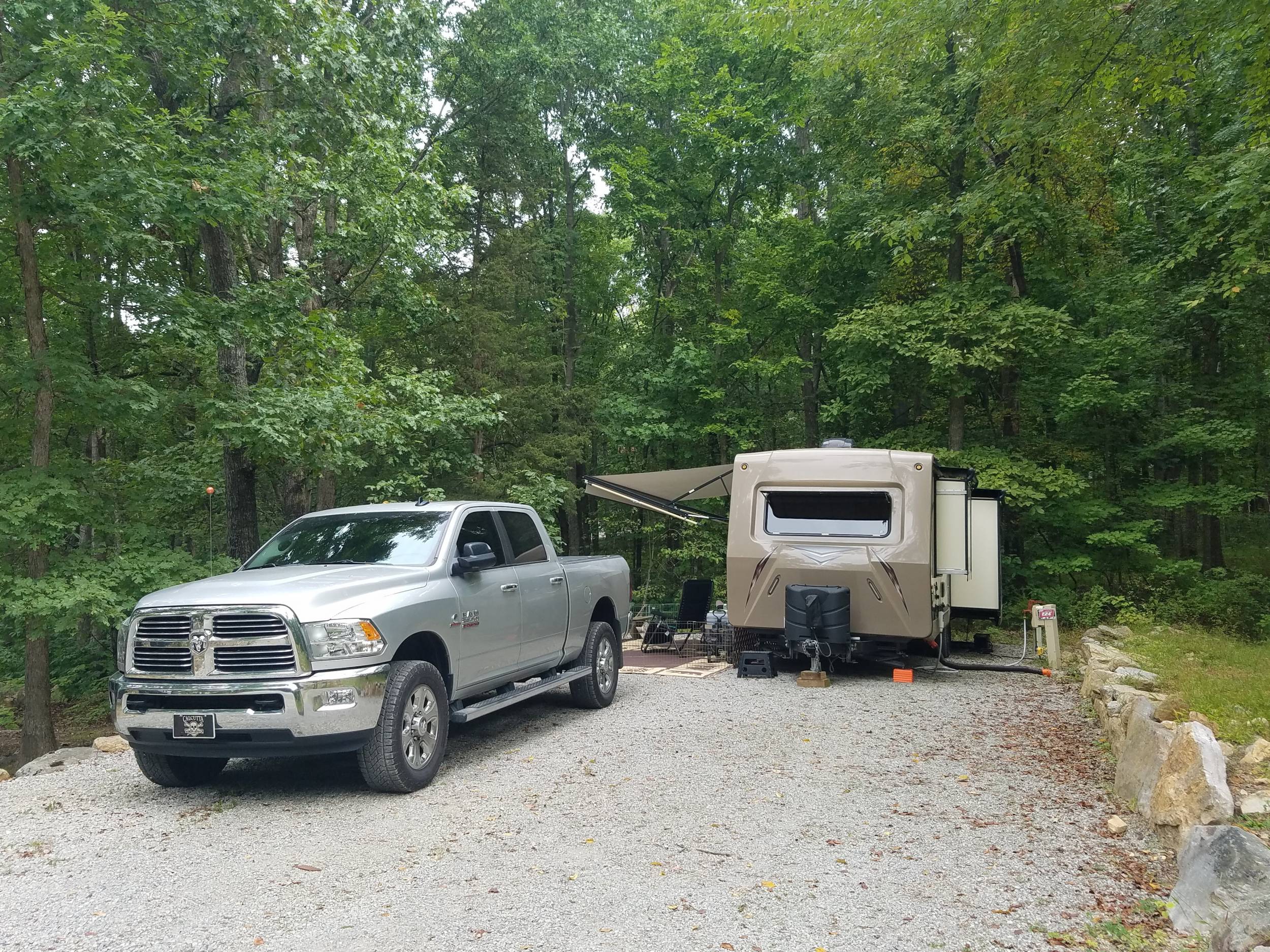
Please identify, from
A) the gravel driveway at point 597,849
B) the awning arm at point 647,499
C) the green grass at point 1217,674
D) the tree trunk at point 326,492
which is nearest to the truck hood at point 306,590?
the gravel driveway at point 597,849

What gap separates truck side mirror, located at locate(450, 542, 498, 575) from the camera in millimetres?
6566

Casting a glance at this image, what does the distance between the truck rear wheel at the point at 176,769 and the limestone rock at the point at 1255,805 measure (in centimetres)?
578

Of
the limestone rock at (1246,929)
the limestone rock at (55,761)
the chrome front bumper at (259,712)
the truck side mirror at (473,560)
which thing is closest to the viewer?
the limestone rock at (1246,929)

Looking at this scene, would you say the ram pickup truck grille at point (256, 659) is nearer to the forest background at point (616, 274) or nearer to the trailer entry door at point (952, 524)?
the forest background at point (616, 274)

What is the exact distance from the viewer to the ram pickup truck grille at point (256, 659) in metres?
5.34

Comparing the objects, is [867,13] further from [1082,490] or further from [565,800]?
[1082,490]

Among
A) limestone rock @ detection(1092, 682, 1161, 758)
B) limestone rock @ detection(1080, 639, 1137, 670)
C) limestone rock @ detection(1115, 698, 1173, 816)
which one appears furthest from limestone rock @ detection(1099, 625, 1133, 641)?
limestone rock @ detection(1115, 698, 1173, 816)

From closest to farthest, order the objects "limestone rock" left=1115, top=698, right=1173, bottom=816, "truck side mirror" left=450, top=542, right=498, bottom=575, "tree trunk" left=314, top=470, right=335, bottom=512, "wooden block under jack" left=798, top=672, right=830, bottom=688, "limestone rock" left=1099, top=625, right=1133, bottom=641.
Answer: "limestone rock" left=1115, top=698, right=1173, bottom=816 < "truck side mirror" left=450, top=542, right=498, bottom=575 < "wooden block under jack" left=798, top=672, right=830, bottom=688 < "limestone rock" left=1099, top=625, right=1133, bottom=641 < "tree trunk" left=314, top=470, right=335, bottom=512

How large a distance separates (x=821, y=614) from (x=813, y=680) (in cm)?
75

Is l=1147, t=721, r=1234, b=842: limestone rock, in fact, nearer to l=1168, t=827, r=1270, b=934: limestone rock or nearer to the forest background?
l=1168, t=827, r=1270, b=934: limestone rock

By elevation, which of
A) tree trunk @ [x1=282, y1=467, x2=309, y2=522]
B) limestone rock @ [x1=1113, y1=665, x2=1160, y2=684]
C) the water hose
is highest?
tree trunk @ [x1=282, y1=467, x2=309, y2=522]

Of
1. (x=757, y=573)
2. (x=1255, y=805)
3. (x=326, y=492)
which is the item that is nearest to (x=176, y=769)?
(x=1255, y=805)

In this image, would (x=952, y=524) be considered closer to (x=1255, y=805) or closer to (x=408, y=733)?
(x=1255, y=805)

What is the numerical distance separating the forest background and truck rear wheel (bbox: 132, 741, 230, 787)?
3714mm
